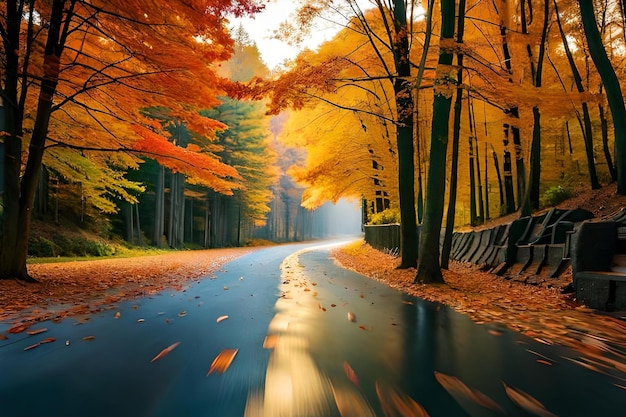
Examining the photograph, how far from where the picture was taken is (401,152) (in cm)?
1152

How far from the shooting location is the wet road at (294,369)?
94.8 inches

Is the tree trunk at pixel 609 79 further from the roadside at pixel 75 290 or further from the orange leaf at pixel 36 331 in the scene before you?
the orange leaf at pixel 36 331

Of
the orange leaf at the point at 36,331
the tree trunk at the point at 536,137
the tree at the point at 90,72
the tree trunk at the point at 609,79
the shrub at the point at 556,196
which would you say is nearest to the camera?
the orange leaf at the point at 36,331

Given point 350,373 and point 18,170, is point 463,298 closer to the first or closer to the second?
point 350,373

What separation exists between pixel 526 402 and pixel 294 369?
1.74 metres

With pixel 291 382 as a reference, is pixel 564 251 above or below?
above

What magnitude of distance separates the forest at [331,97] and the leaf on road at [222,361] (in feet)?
20.2

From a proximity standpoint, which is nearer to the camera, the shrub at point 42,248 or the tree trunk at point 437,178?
the tree trunk at point 437,178

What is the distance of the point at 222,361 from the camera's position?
3.25 meters

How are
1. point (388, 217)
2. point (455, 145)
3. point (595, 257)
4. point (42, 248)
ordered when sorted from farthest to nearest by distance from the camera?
point (388, 217), point (42, 248), point (455, 145), point (595, 257)

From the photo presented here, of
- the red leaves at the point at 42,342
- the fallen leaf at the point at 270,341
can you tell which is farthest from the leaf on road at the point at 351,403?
the red leaves at the point at 42,342

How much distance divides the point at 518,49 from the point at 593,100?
4776mm

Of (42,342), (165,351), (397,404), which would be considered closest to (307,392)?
(397,404)

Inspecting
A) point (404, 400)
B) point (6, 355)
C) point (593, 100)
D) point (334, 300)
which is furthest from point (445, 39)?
point (6, 355)
